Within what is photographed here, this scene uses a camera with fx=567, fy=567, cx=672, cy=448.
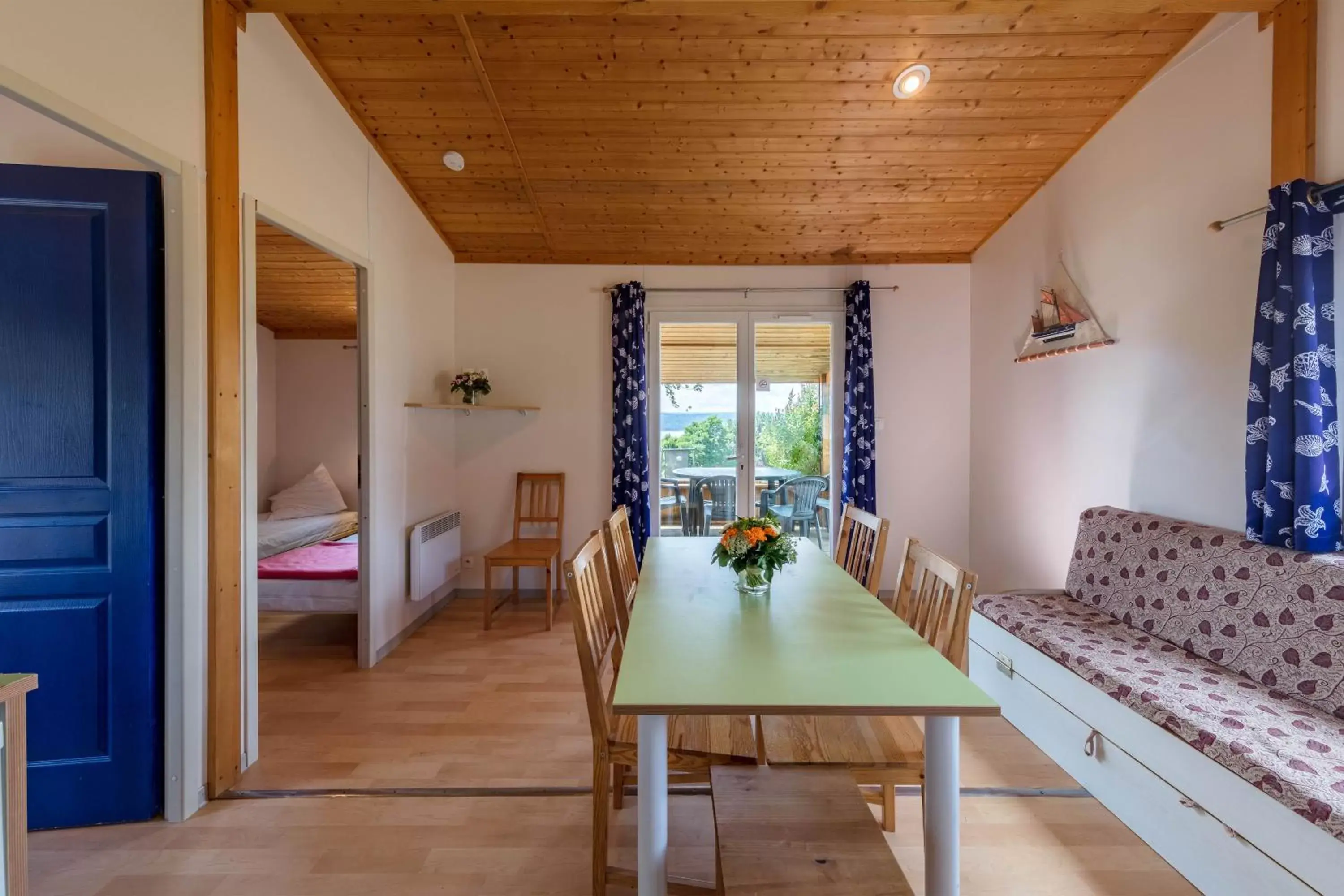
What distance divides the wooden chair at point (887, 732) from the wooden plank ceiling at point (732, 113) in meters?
2.15

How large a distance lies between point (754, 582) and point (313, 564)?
292 centimetres

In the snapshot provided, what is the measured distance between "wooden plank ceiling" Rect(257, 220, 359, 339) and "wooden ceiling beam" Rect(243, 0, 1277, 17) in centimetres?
147

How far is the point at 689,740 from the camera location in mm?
1547

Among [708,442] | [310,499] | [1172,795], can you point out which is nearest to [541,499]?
[708,442]

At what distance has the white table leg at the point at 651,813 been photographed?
1.27 meters

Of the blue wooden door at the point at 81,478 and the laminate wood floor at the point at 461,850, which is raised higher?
the blue wooden door at the point at 81,478

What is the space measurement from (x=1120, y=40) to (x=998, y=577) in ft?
10.0

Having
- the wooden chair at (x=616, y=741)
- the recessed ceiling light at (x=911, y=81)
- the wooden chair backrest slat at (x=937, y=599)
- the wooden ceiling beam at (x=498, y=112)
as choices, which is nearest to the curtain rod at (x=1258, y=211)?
the recessed ceiling light at (x=911, y=81)

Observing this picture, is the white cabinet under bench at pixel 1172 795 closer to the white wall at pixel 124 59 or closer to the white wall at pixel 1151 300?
the white wall at pixel 1151 300

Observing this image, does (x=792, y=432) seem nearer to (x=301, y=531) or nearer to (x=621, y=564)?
(x=621, y=564)

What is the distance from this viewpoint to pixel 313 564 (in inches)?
137

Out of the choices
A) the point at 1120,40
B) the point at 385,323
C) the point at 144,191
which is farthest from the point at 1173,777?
the point at 385,323

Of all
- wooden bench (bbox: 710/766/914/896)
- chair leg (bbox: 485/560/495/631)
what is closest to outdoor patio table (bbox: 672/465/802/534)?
chair leg (bbox: 485/560/495/631)

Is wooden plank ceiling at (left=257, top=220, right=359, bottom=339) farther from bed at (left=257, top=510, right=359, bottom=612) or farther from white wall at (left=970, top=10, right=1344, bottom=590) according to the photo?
white wall at (left=970, top=10, right=1344, bottom=590)
